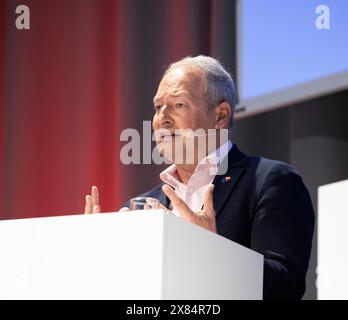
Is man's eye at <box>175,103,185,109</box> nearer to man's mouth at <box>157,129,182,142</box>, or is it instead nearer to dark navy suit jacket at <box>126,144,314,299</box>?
man's mouth at <box>157,129,182,142</box>

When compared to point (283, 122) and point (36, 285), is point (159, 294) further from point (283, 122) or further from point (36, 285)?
point (283, 122)

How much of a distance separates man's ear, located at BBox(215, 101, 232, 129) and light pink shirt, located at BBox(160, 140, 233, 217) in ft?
0.24

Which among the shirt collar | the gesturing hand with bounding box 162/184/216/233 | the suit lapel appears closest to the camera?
the gesturing hand with bounding box 162/184/216/233

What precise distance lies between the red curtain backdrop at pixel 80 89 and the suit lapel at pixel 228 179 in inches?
32.2

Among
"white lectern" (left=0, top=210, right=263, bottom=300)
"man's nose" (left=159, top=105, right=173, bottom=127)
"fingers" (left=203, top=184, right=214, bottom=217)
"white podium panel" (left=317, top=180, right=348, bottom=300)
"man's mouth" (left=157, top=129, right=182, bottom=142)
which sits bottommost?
"white podium panel" (left=317, top=180, right=348, bottom=300)

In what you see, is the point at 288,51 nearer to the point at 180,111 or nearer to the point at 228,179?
the point at 180,111

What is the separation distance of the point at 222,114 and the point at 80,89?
35.5 inches

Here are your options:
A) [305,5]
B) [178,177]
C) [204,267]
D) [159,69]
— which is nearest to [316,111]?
[305,5]

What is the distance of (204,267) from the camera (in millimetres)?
Result: 1043

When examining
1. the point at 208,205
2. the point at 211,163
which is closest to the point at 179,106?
the point at 211,163

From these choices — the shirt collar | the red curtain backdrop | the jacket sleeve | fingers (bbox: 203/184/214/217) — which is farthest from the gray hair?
the red curtain backdrop

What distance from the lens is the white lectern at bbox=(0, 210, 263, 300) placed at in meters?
0.97

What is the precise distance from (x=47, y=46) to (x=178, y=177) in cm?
105

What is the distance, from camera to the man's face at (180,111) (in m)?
1.75
